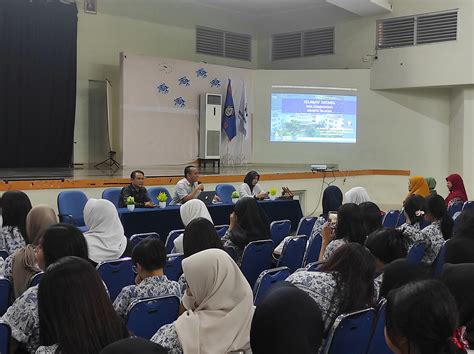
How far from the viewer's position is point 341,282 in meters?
2.54

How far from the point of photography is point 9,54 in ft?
35.9

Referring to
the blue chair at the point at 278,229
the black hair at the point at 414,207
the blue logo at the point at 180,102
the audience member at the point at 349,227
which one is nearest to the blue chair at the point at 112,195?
the blue chair at the point at 278,229

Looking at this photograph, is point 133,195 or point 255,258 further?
point 133,195

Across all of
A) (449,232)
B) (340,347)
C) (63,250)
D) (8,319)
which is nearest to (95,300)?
(8,319)

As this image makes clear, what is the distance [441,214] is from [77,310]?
156 inches

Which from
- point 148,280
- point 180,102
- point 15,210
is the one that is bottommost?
point 148,280

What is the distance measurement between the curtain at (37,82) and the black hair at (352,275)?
32.4 ft

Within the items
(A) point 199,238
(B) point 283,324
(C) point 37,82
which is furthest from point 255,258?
(C) point 37,82

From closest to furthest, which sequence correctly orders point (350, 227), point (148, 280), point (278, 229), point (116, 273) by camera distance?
1. point (148, 280)
2. point (116, 273)
3. point (350, 227)
4. point (278, 229)

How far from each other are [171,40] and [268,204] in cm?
704

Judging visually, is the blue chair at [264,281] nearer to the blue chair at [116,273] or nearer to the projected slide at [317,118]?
the blue chair at [116,273]

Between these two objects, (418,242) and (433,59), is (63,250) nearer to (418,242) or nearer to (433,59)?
(418,242)

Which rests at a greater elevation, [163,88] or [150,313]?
[163,88]

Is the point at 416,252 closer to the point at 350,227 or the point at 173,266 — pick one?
the point at 350,227
